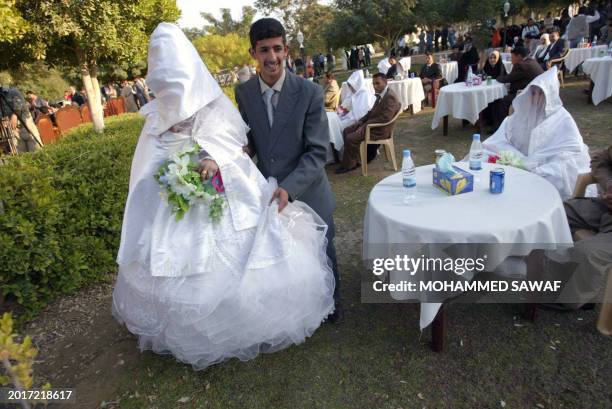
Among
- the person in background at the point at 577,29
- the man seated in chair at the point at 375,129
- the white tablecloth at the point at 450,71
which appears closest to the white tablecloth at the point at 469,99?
the man seated in chair at the point at 375,129

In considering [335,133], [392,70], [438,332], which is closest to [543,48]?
[392,70]

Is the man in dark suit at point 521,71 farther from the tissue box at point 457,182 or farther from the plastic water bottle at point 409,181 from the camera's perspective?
the plastic water bottle at point 409,181

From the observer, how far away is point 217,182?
2.40 metres

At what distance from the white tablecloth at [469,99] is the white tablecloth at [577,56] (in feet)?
14.8

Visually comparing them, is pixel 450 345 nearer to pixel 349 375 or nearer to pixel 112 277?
pixel 349 375

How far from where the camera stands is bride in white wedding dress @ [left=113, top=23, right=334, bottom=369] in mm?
2250

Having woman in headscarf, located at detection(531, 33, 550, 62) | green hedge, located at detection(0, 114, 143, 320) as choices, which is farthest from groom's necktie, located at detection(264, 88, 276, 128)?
woman in headscarf, located at detection(531, 33, 550, 62)

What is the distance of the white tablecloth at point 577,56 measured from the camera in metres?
10.2

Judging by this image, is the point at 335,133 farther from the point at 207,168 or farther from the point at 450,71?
the point at 450,71

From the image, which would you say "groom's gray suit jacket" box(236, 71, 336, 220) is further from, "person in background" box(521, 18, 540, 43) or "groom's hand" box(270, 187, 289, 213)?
"person in background" box(521, 18, 540, 43)

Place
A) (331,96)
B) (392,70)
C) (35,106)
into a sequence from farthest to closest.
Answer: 1. (35,106)
2. (392,70)
3. (331,96)

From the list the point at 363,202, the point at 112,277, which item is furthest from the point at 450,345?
the point at 112,277

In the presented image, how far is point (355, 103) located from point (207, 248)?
571 cm

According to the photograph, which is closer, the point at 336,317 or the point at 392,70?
the point at 336,317
